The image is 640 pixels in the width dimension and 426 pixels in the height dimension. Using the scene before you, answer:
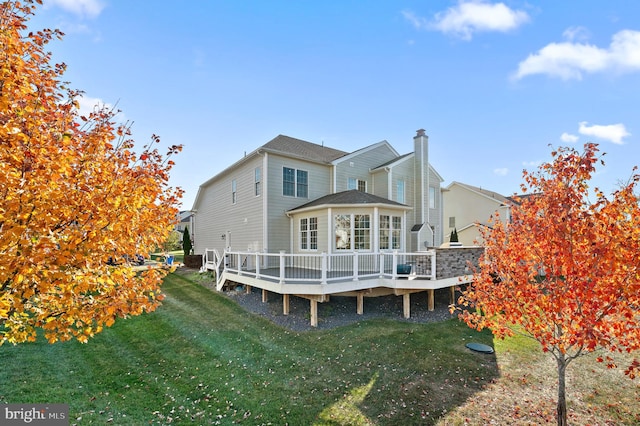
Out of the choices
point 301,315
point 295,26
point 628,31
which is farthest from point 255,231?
point 628,31

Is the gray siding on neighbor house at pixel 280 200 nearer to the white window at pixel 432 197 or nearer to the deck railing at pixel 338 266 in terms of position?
the deck railing at pixel 338 266

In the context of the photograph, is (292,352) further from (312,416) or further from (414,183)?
(414,183)

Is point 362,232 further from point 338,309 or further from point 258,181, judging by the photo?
point 258,181

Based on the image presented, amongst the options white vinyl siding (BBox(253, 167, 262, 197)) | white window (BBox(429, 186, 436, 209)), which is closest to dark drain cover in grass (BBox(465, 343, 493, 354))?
white vinyl siding (BBox(253, 167, 262, 197))

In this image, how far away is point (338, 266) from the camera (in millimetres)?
12172

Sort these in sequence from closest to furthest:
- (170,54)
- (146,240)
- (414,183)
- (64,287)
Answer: (64,287) < (146,240) < (170,54) < (414,183)

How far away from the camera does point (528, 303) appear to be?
4.94 meters

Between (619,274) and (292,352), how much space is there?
657cm

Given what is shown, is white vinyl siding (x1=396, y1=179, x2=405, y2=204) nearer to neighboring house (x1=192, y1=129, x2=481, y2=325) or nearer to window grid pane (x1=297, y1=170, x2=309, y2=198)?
neighboring house (x1=192, y1=129, x2=481, y2=325)

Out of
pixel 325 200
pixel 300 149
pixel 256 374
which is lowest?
pixel 256 374

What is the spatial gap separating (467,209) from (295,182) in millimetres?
19826

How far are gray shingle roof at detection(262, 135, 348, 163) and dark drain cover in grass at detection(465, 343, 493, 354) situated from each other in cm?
1016

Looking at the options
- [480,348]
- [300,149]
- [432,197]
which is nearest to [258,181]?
[300,149]

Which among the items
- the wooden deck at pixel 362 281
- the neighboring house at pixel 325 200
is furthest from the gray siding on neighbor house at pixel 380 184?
the wooden deck at pixel 362 281
